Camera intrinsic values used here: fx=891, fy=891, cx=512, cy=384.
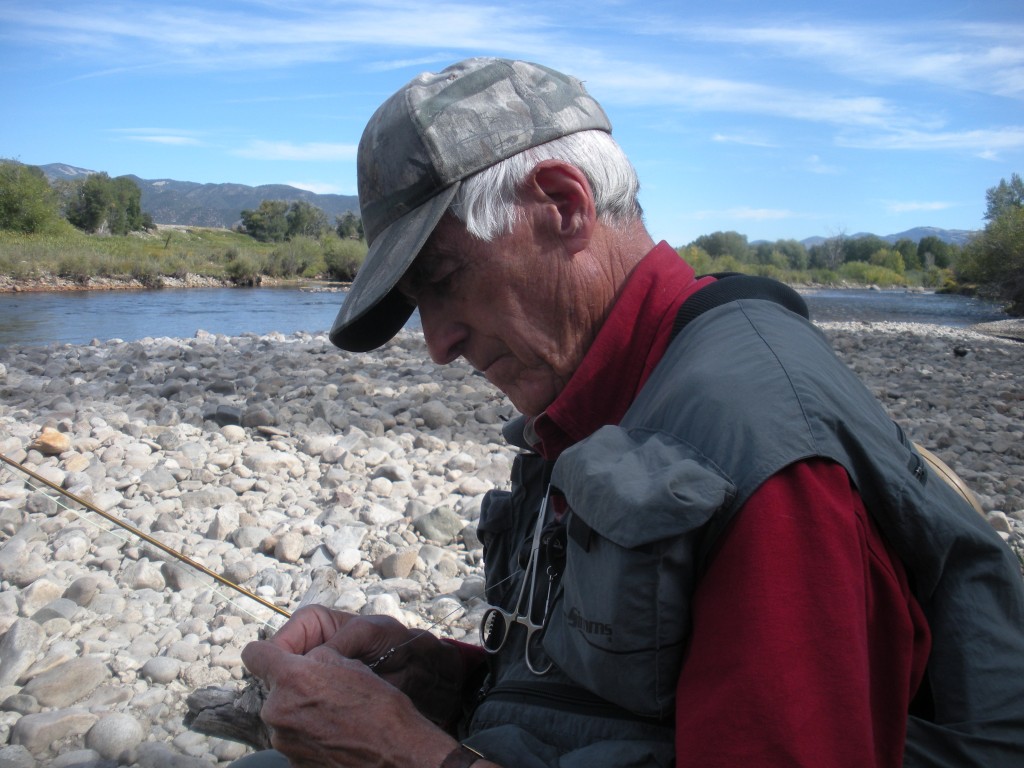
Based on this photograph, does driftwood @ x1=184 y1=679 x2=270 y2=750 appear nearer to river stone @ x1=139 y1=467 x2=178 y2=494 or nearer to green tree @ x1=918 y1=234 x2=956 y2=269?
river stone @ x1=139 y1=467 x2=178 y2=494

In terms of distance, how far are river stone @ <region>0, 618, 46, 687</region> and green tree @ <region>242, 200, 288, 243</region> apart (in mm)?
62388

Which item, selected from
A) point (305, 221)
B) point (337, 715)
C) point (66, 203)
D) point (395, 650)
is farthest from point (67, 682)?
point (66, 203)

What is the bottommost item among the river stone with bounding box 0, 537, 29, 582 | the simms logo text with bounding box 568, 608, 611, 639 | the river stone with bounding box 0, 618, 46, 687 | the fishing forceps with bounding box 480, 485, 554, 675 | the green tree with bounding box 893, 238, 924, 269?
the river stone with bounding box 0, 618, 46, 687

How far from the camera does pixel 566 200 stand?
4.31 feet

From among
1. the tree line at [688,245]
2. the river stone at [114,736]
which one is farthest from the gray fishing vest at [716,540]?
the tree line at [688,245]

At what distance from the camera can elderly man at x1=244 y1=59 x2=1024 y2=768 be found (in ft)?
2.70

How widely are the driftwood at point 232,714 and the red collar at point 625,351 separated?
4.25 feet

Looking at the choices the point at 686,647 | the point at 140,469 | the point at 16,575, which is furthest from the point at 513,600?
the point at 140,469

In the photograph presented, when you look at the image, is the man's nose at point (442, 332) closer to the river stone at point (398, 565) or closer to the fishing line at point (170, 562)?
the fishing line at point (170, 562)

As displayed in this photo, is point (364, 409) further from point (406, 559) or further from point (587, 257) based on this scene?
point (587, 257)

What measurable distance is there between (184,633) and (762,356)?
2.26 meters

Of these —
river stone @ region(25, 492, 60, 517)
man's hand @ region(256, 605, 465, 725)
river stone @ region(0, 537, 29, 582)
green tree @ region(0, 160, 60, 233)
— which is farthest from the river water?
green tree @ region(0, 160, 60, 233)

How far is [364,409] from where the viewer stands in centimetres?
609

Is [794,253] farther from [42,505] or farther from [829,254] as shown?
[42,505]
